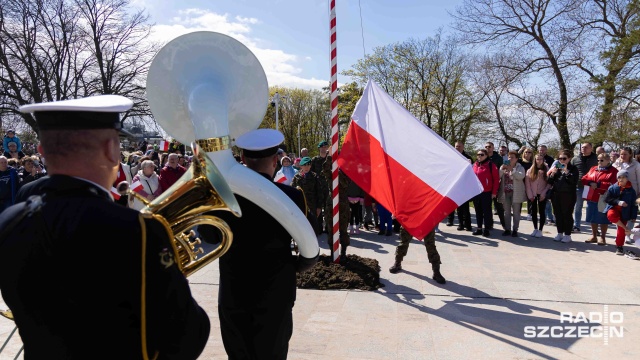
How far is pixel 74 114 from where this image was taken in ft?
4.18

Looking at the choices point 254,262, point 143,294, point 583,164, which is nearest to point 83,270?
point 143,294

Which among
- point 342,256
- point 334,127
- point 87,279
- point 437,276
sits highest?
point 334,127

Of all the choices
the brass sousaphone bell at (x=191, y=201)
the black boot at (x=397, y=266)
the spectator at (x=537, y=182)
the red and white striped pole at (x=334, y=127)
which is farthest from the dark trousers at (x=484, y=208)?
the brass sousaphone bell at (x=191, y=201)

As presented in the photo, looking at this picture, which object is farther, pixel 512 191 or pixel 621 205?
pixel 512 191

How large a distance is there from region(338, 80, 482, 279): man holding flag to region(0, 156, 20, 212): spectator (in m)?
6.38

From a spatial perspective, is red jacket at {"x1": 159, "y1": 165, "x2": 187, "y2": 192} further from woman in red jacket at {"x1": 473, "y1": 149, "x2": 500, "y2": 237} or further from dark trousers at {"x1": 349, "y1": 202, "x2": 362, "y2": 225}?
woman in red jacket at {"x1": 473, "y1": 149, "x2": 500, "y2": 237}

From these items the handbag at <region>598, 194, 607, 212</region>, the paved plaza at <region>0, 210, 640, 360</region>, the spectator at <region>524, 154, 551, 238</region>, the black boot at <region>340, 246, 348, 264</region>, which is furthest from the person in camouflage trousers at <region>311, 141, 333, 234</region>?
the handbag at <region>598, 194, 607, 212</region>

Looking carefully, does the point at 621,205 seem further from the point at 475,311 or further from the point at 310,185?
the point at 310,185

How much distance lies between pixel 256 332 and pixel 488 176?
786 cm

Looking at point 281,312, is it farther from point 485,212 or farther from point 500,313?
point 485,212

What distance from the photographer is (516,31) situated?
73.0 feet

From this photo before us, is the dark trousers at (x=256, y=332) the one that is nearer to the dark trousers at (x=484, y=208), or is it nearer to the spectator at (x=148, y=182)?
the spectator at (x=148, y=182)

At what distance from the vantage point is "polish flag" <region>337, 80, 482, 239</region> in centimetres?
503

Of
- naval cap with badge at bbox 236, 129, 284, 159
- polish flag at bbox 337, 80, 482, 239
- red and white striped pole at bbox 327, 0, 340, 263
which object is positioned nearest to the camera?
naval cap with badge at bbox 236, 129, 284, 159
